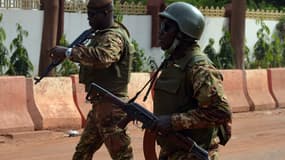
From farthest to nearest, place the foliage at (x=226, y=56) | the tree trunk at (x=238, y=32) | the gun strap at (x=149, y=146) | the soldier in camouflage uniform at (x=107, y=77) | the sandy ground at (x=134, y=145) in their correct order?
the foliage at (x=226, y=56) → the tree trunk at (x=238, y=32) → the sandy ground at (x=134, y=145) → the soldier in camouflage uniform at (x=107, y=77) → the gun strap at (x=149, y=146)

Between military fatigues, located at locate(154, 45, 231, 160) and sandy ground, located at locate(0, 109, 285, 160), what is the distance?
546 centimetres

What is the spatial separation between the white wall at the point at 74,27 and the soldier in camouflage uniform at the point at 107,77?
12535 mm

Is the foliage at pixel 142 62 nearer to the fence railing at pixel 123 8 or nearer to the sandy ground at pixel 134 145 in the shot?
the fence railing at pixel 123 8

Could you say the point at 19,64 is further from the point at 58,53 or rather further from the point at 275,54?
the point at 275,54

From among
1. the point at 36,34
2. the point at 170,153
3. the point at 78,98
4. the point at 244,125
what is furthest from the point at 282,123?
the point at 170,153

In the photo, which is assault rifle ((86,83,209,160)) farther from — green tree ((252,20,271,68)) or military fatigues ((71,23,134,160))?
green tree ((252,20,271,68))

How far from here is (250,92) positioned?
15922 millimetres

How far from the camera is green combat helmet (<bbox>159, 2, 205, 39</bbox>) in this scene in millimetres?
4367

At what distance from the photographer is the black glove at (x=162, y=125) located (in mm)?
4254

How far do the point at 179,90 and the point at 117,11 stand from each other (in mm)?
17235

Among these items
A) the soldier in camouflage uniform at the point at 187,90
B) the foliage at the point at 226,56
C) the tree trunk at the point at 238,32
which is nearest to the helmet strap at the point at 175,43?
the soldier in camouflage uniform at the point at 187,90

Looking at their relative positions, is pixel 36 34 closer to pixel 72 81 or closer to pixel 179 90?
pixel 72 81

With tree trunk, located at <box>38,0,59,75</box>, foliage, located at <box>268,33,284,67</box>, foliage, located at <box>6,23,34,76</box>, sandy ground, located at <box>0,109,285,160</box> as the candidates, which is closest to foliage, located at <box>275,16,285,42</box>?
foliage, located at <box>268,33,284,67</box>

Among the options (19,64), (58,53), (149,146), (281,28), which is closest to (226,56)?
(281,28)
